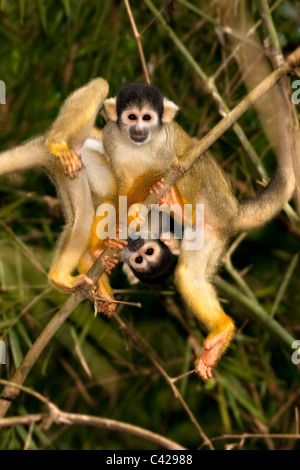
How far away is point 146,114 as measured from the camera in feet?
10.3

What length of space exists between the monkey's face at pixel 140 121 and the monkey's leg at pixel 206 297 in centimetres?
67

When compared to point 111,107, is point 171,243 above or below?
below

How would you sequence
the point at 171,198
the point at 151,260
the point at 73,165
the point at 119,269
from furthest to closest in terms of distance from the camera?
the point at 119,269 < the point at 151,260 < the point at 171,198 < the point at 73,165

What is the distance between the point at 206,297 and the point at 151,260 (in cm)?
47

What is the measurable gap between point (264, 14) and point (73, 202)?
1.30 metres

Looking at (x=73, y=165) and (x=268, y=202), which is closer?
(x=73, y=165)

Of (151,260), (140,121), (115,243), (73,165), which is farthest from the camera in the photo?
(151,260)

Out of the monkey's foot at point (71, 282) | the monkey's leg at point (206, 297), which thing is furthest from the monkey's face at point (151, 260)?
the monkey's foot at point (71, 282)

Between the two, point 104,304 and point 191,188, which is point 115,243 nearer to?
point 104,304

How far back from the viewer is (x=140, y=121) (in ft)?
10.3

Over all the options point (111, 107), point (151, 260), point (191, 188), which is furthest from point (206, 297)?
point (111, 107)

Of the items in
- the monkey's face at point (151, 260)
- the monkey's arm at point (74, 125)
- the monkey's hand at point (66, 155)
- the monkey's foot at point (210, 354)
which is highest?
the monkey's arm at point (74, 125)

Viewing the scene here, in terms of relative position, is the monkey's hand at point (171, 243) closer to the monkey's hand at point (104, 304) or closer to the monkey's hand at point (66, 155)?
the monkey's hand at point (104, 304)

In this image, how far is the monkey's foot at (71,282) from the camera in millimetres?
2918
